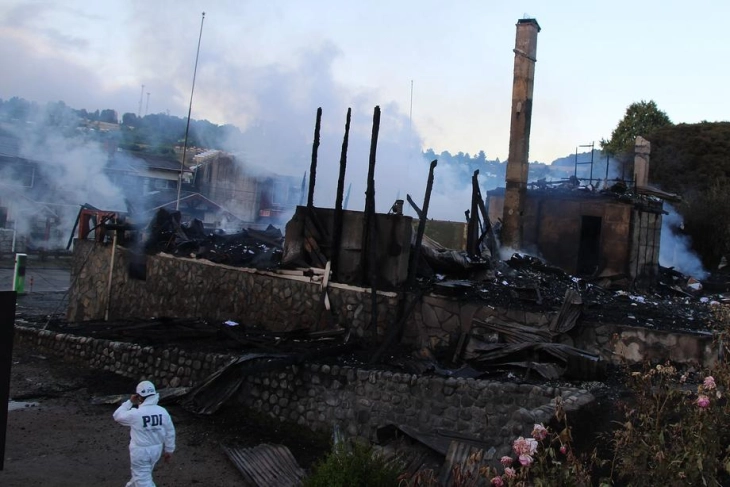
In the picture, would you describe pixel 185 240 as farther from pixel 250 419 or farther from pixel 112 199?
pixel 112 199

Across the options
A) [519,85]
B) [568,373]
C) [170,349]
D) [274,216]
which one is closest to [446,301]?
[568,373]

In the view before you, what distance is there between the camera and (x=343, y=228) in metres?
12.4

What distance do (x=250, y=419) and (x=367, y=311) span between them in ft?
9.29

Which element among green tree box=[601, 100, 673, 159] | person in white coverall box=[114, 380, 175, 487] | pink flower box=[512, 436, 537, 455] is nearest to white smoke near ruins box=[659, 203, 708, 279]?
green tree box=[601, 100, 673, 159]

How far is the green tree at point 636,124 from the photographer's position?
135ft

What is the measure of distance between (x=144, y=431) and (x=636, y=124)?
4233 cm

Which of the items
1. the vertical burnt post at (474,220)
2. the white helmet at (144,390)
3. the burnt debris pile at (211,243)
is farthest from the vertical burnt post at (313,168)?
the white helmet at (144,390)

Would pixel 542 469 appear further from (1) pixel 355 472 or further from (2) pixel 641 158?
(2) pixel 641 158

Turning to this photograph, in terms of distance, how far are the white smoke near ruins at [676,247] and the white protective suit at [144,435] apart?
23665 mm

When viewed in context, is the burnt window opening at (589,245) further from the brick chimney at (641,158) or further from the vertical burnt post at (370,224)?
the vertical burnt post at (370,224)

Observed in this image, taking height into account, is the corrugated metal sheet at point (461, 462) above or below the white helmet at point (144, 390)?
below

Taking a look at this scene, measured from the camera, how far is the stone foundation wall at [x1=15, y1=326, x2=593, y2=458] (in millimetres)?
8492

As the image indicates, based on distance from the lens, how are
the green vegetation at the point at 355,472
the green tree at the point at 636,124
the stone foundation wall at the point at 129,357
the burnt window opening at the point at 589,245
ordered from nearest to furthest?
the green vegetation at the point at 355,472, the stone foundation wall at the point at 129,357, the burnt window opening at the point at 589,245, the green tree at the point at 636,124

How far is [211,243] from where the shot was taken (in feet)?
50.1
